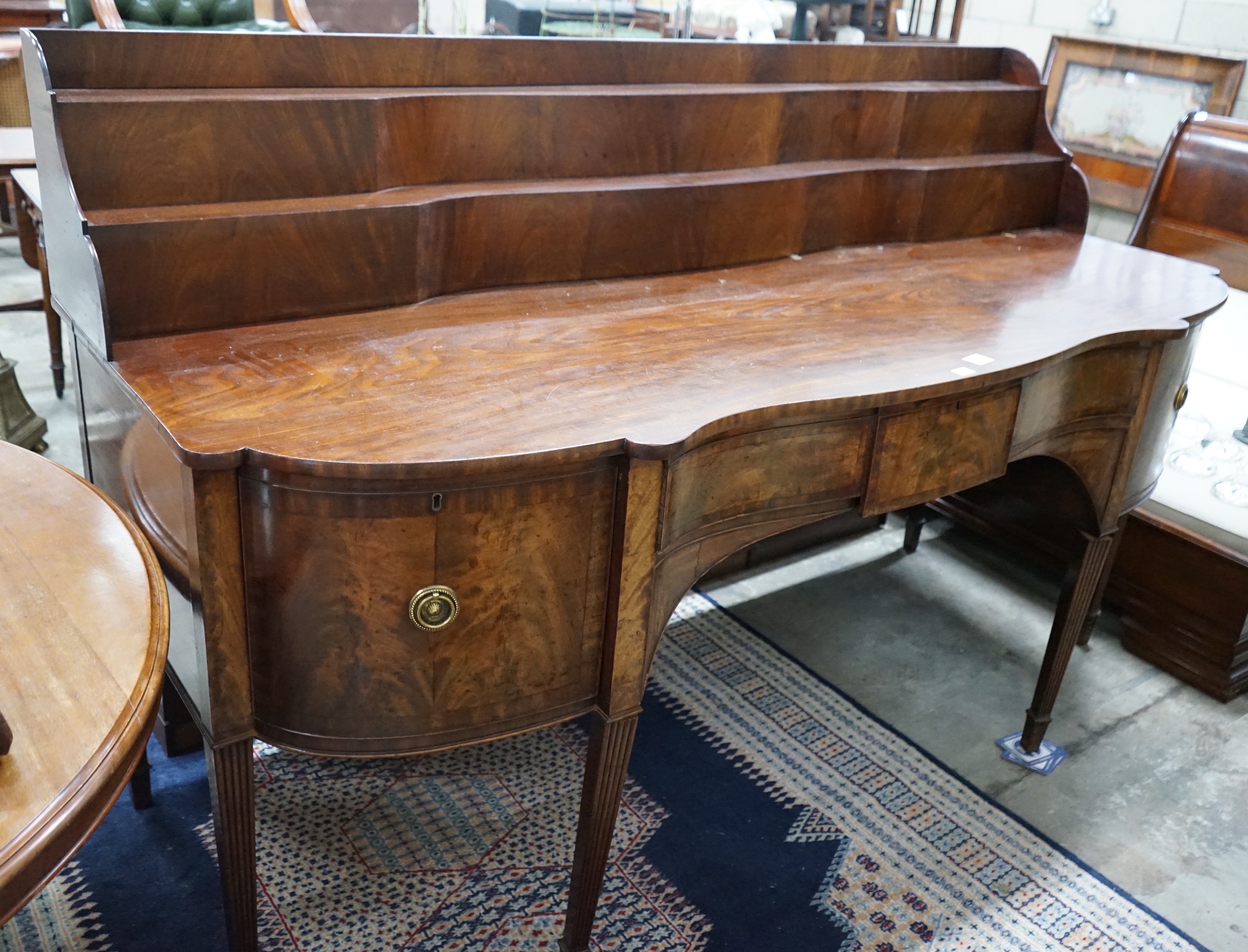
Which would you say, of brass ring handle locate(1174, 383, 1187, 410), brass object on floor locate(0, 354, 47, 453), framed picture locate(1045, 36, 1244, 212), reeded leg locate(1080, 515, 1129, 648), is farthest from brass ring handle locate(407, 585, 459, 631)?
framed picture locate(1045, 36, 1244, 212)

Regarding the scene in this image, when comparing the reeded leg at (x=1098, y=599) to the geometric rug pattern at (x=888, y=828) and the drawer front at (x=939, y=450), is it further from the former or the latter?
the drawer front at (x=939, y=450)

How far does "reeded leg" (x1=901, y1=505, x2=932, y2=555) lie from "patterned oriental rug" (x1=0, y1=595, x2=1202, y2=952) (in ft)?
2.69

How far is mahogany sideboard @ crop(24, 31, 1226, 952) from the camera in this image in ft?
4.09

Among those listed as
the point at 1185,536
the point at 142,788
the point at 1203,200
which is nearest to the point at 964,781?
the point at 1185,536

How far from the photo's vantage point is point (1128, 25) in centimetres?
552

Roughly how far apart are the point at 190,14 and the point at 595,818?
453 centimetres

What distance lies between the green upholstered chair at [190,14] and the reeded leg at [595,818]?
376cm

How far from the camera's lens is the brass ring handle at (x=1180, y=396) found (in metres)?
2.09

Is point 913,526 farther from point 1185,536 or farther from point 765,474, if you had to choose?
point 765,474

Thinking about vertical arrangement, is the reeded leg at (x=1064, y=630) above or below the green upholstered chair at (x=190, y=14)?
below

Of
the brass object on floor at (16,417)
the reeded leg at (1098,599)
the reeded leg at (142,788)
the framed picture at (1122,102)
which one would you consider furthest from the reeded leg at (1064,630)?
the framed picture at (1122,102)

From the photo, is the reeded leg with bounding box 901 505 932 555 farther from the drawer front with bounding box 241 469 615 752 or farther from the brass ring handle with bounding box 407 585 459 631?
the brass ring handle with bounding box 407 585 459 631

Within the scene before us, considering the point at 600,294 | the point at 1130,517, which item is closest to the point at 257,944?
the point at 600,294

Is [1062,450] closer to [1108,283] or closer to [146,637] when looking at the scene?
[1108,283]
